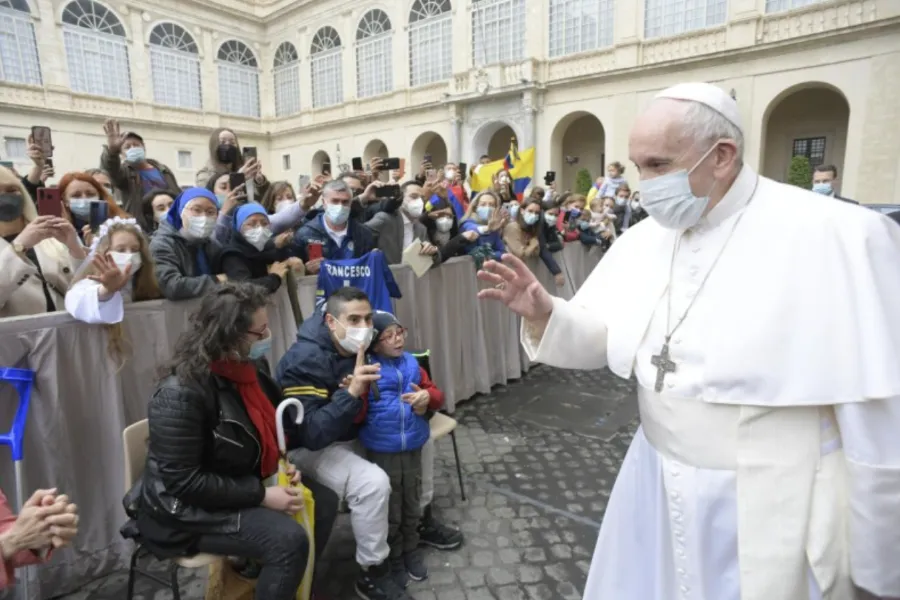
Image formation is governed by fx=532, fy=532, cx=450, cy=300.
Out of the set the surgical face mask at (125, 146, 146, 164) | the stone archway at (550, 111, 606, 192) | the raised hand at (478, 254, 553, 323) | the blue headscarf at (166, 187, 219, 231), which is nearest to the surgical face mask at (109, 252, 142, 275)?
the blue headscarf at (166, 187, 219, 231)

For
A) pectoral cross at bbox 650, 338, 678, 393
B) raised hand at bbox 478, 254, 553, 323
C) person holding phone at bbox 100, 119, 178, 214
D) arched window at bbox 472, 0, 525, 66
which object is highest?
arched window at bbox 472, 0, 525, 66

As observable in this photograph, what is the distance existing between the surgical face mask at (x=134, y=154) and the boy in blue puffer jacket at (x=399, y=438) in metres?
3.63

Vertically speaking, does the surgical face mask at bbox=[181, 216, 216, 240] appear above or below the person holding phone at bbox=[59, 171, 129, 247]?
below

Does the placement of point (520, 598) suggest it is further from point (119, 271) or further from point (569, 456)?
point (119, 271)

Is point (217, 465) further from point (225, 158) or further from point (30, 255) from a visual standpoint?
point (225, 158)

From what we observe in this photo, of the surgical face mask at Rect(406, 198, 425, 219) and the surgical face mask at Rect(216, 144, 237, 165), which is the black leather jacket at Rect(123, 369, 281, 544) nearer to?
the surgical face mask at Rect(406, 198, 425, 219)

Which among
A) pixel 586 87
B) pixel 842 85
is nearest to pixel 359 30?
pixel 586 87

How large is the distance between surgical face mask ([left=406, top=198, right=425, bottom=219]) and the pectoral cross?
3952 mm

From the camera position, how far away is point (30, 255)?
292 cm

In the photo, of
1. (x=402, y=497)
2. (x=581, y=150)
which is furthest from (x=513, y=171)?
(x=581, y=150)

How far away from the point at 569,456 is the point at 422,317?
1.78 metres

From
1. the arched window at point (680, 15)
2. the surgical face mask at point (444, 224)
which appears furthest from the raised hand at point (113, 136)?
the arched window at point (680, 15)

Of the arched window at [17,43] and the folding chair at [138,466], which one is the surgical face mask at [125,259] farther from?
the arched window at [17,43]

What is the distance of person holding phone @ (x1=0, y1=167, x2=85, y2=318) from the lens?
106 inches
